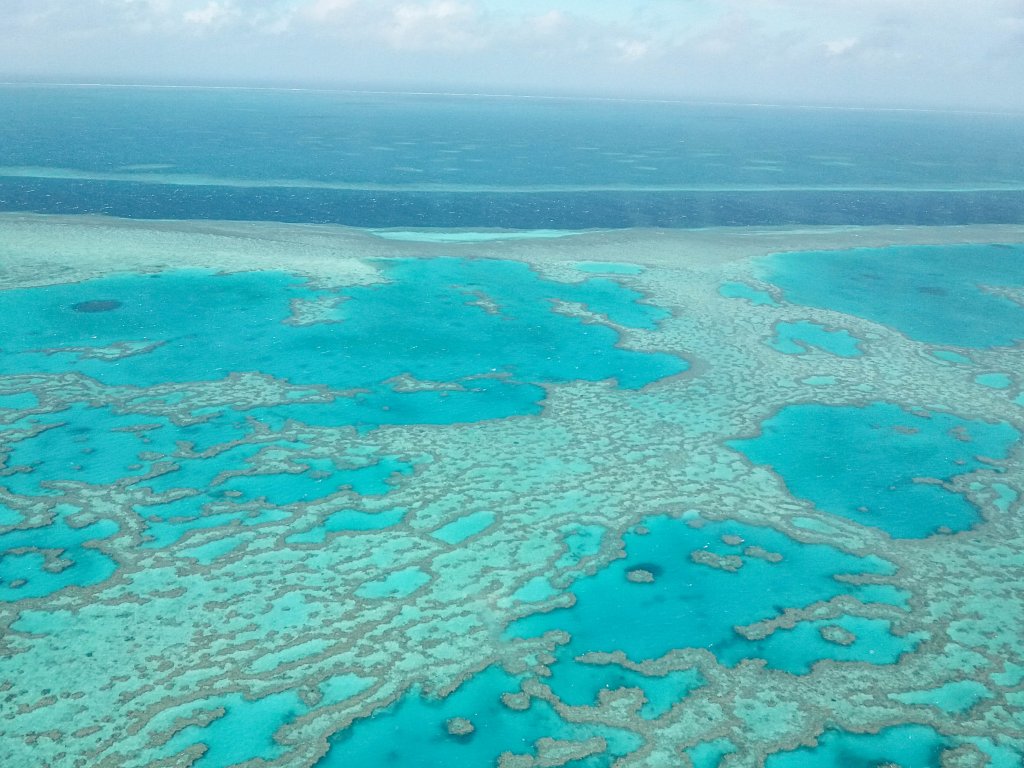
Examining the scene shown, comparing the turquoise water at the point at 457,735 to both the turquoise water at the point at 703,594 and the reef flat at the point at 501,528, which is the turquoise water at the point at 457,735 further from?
the turquoise water at the point at 703,594

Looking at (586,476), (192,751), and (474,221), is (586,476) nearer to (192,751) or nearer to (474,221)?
(192,751)

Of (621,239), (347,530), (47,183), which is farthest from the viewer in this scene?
(47,183)

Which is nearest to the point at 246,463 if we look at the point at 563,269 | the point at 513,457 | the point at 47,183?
the point at 513,457

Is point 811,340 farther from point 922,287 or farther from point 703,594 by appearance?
point 703,594

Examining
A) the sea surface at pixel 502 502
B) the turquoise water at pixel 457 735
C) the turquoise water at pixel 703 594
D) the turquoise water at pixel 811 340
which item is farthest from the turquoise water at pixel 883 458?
the turquoise water at pixel 457 735

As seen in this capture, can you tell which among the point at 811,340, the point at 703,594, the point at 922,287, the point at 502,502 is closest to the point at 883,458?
the point at 703,594

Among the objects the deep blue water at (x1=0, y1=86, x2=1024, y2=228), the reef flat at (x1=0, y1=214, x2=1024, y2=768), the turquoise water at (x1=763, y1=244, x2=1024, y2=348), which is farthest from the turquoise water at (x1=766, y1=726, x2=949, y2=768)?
the deep blue water at (x1=0, y1=86, x2=1024, y2=228)
